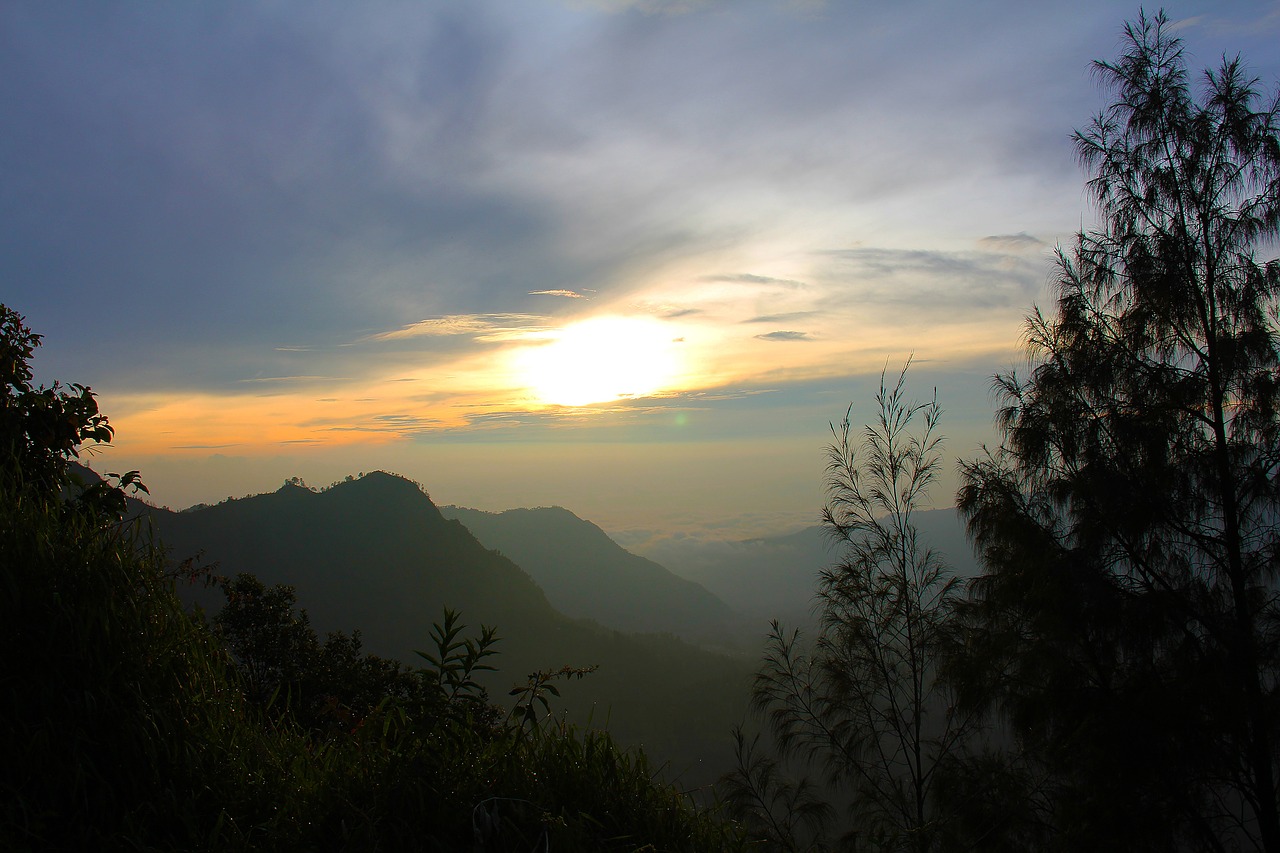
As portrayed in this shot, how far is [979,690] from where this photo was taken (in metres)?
9.21

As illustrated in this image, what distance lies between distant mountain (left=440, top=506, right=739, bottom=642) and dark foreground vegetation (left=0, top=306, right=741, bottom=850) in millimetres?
149534

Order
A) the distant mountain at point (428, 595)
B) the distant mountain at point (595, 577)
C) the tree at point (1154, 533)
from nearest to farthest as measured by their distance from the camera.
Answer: the tree at point (1154, 533), the distant mountain at point (428, 595), the distant mountain at point (595, 577)

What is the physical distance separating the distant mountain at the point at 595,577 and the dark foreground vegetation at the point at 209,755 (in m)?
150

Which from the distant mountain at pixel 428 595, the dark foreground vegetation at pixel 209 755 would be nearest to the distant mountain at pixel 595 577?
the distant mountain at pixel 428 595

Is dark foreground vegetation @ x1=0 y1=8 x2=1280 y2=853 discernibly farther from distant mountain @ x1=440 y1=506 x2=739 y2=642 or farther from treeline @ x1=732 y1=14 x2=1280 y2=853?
distant mountain @ x1=440 y1=506 x2=739 y2=642

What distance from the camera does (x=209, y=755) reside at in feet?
8.68

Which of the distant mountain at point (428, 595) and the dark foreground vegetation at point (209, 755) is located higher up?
the dark foreground vegetation at point (209, 755)

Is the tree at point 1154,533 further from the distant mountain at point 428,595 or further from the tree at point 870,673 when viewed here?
the distant mountain at point 428,595

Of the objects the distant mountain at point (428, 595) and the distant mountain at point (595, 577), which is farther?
the distant mountain at point (595, 577)

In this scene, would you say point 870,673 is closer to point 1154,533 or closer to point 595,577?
point 1154,533

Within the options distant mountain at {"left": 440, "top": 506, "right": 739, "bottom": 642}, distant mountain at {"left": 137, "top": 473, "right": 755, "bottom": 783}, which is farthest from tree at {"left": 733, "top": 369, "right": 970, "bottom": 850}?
distant mountain at {"left": 440, "top": 506, "right": 739, "bottom": 642}

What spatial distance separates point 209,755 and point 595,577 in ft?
590

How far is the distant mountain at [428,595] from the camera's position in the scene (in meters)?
65.0

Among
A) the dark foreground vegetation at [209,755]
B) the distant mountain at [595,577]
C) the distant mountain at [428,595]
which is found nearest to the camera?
the dark foreground vegetation at [209,755]
